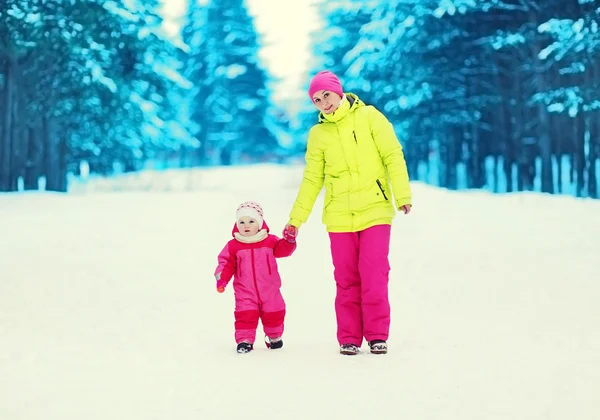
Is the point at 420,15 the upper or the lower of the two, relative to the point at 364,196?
upper

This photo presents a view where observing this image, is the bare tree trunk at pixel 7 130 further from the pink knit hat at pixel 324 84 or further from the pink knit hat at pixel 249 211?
the pink knit hat at pixel 324 84

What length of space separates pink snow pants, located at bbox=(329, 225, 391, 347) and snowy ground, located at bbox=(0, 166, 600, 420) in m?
0.16

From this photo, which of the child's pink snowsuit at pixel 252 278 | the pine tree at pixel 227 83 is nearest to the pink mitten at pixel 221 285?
the child's pink snowsuit at pixel 252 278

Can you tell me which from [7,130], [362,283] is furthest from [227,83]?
[362,283]

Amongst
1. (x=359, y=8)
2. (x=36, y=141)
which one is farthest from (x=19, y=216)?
(x=359, y=8)

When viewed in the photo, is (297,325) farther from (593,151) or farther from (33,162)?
(33,162)

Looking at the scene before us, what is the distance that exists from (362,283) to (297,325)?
112 centimetres

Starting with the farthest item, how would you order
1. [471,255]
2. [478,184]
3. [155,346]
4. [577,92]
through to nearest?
[478,184] → [577,92] → [471,255] → [155,346]

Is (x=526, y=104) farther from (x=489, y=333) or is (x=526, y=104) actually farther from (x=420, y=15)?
(x=489, y=333)

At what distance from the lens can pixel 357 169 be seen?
4.30 metres

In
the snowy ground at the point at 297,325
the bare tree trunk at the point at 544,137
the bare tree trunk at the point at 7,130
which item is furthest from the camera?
the bare tree trunk at the point at 544,137

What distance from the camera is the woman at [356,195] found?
4277 mm

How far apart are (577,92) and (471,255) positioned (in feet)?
25.0

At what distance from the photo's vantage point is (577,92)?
14.8 meters
